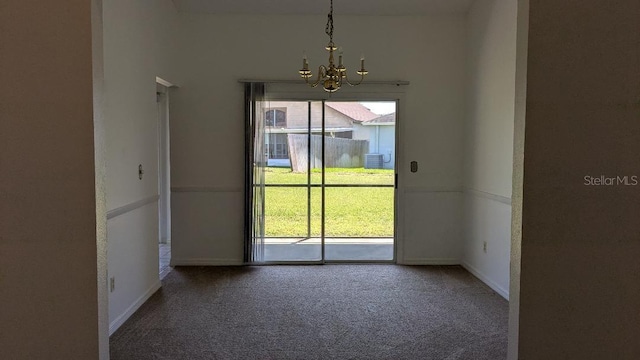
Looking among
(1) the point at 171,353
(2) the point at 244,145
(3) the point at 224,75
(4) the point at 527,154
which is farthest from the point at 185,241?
(4) the point at 527,154

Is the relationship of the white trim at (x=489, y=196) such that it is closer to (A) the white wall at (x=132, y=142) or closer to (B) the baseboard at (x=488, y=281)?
(B) the baseboard at (x=488, y=281)

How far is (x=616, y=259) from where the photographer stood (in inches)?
72.1

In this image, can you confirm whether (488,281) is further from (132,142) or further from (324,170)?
(132,142)

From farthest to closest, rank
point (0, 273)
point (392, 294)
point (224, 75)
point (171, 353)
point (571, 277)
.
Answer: point (224, 75)
point (392, 294)
point (171, 353)
point (571, 277)
point (0, 273)

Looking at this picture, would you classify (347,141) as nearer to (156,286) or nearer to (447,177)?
(447,177)

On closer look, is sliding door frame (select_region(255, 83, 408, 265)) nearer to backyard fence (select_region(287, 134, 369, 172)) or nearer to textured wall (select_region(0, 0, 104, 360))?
backyard fence (select_region(287, 134, 369, 172))

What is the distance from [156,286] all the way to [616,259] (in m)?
4.12

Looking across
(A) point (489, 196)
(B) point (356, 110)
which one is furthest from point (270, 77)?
(A) point (489, 196)

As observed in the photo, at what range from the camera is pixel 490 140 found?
15.9ft

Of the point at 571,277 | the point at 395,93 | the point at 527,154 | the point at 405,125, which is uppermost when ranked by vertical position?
the point at 395,93

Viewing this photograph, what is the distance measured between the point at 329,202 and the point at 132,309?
8.68 ft

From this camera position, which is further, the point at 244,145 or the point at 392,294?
the point at 244,145

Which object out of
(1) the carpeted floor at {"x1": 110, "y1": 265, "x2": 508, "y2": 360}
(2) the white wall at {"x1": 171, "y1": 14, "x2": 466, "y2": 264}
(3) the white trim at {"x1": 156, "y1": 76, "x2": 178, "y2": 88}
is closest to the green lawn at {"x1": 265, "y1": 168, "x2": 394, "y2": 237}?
(2) the white wall at {"x1": 171, "y1": 14, "x2": 466, "y2": 264}

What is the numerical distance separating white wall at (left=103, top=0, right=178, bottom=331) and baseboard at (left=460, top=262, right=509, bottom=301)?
346 centimetres
